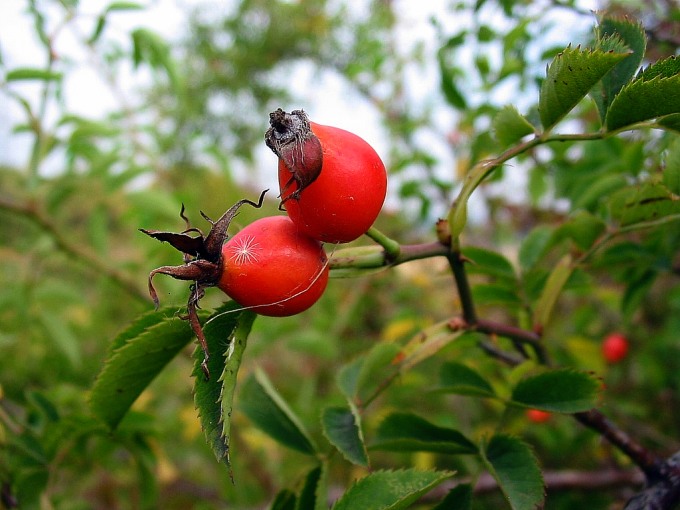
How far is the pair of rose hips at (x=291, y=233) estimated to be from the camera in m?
0.56

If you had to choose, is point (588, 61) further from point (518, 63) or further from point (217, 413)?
point (518, 63)

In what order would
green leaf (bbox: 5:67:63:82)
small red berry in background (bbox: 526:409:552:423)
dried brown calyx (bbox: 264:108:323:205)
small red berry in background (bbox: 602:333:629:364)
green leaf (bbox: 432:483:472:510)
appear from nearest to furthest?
1. dried brown calyx (bbox: 264:108:323:205)
2. green leaf (bbox: 432:483:472:510)
3. green leaf (bbox: 5:67:63:82)
4. small red berry in background (bbox: 526:409:552:423)
5. small red berry in background (bbox: 602:333:629:364)

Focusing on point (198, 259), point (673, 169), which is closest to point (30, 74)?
point (198, 259)

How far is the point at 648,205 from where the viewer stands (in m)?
0.81

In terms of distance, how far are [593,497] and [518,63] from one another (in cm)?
126

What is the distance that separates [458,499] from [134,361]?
48 cm

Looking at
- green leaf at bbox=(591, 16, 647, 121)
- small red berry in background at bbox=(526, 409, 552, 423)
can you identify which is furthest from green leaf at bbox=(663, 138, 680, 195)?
small red berry in background at bbox=(526, 409, 552, 423)

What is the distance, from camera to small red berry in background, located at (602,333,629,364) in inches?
90.4

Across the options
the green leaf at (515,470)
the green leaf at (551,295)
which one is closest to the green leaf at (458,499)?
the green leaf at (515,470)

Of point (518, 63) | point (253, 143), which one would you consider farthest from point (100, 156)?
point (253, 143)

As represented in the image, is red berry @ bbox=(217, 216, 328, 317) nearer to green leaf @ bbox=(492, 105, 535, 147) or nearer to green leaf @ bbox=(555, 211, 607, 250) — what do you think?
green leaf @ bbox=(492, 105, 535, 147)

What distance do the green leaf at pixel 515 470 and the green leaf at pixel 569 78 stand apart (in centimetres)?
45

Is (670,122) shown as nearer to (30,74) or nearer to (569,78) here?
(569,78)

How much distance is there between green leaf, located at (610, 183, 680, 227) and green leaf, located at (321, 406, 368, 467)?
53cm
